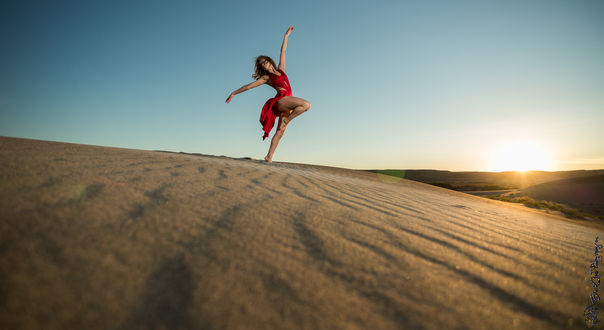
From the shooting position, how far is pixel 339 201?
5.63ft

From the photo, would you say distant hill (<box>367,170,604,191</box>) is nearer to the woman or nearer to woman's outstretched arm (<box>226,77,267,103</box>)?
the woman

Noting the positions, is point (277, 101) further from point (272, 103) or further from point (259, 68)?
point (259, 68)

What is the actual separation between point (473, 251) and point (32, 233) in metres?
1.63

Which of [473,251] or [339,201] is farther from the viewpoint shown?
[339,201]

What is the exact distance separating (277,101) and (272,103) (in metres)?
0.10

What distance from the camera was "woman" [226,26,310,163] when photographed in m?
4.42

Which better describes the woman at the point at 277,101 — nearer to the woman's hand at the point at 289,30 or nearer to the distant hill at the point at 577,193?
the woman's hand at the point at 289,30

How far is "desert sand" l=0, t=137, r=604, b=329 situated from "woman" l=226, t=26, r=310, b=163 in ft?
11.0

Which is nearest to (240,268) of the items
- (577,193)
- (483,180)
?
(577,193)

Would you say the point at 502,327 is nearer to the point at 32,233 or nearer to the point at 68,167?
the point at 32,233

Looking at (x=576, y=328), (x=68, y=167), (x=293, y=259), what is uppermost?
(x=68, y=167)

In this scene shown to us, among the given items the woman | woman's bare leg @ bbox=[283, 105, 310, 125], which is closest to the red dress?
the woman

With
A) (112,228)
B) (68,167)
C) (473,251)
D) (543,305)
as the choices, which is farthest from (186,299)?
(68,167)

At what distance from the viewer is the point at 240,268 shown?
0.74 metres
